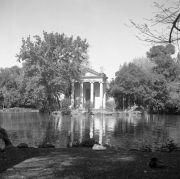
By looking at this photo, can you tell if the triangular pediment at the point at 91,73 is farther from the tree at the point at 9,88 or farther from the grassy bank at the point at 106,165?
the grassy bank at the point at 106,165

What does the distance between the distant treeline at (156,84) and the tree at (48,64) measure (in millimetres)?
15684

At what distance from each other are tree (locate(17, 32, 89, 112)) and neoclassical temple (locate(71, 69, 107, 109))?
12964 millimetres

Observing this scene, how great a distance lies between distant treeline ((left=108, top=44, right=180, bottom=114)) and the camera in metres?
60.3

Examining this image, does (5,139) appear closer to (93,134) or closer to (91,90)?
(93,134)

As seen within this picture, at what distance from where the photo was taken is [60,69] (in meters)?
49.9

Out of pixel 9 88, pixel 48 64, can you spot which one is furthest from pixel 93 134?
pixel 9 88

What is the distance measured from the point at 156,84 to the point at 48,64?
1102 inches

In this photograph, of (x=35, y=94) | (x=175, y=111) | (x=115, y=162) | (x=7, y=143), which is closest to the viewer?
(x=115, y=162)

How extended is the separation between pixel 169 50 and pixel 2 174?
2573 inches

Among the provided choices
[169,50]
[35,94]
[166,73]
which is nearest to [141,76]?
[166,73]

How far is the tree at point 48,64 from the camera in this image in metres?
49.1

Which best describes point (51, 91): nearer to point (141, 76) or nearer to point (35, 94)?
point (35, 94)

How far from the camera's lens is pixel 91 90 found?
70.5m

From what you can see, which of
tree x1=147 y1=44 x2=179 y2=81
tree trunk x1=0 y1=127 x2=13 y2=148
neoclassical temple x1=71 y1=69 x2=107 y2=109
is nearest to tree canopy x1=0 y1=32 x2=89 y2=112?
neoclassical temple x1=71 y1=69 x2=107 y2=109
